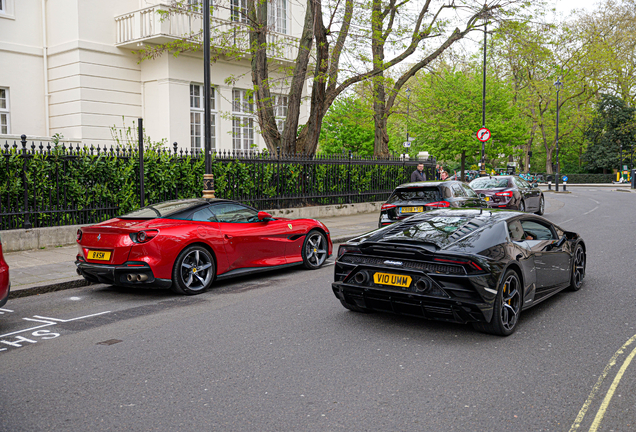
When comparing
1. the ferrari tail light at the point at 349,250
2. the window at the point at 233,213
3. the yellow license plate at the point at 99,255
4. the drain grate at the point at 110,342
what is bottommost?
the drain grate at the point at 110,342

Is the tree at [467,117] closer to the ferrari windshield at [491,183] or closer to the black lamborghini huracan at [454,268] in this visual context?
the ferrari windshield at [491,183]

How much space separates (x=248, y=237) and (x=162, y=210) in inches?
52.3

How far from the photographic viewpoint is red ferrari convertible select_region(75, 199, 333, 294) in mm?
7246

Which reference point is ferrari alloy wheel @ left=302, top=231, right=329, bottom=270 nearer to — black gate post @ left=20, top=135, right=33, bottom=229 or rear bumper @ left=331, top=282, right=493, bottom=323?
rear bumper @ left=331, top=282, right=493, bottom=323

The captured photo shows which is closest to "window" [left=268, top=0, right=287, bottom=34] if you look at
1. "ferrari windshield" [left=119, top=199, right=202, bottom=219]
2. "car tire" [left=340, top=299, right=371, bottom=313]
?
"ferrari windshield" [left=119, top=199, right=202, bottom=219]

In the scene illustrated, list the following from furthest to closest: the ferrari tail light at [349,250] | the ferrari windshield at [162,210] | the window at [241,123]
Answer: the window at [241,123] < the ferrari windshield at [162,210] < the ferrari tail light at [349,250]

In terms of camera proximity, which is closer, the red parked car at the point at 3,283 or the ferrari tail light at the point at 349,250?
the red parked car at the point at 3,283

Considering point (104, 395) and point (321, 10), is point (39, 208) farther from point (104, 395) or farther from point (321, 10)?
point (321, 10)

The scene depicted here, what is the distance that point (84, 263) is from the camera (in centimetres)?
761

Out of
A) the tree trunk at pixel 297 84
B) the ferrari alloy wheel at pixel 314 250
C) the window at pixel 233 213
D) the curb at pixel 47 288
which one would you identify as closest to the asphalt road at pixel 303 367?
the curb at pixel 47 288

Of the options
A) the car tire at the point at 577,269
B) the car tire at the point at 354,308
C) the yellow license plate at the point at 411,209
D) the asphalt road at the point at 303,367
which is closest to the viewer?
the asphalt road at the point at 303,367

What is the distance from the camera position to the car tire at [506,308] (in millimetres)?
5324

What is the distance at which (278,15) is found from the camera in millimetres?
25094

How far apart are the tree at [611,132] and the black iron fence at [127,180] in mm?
51926
